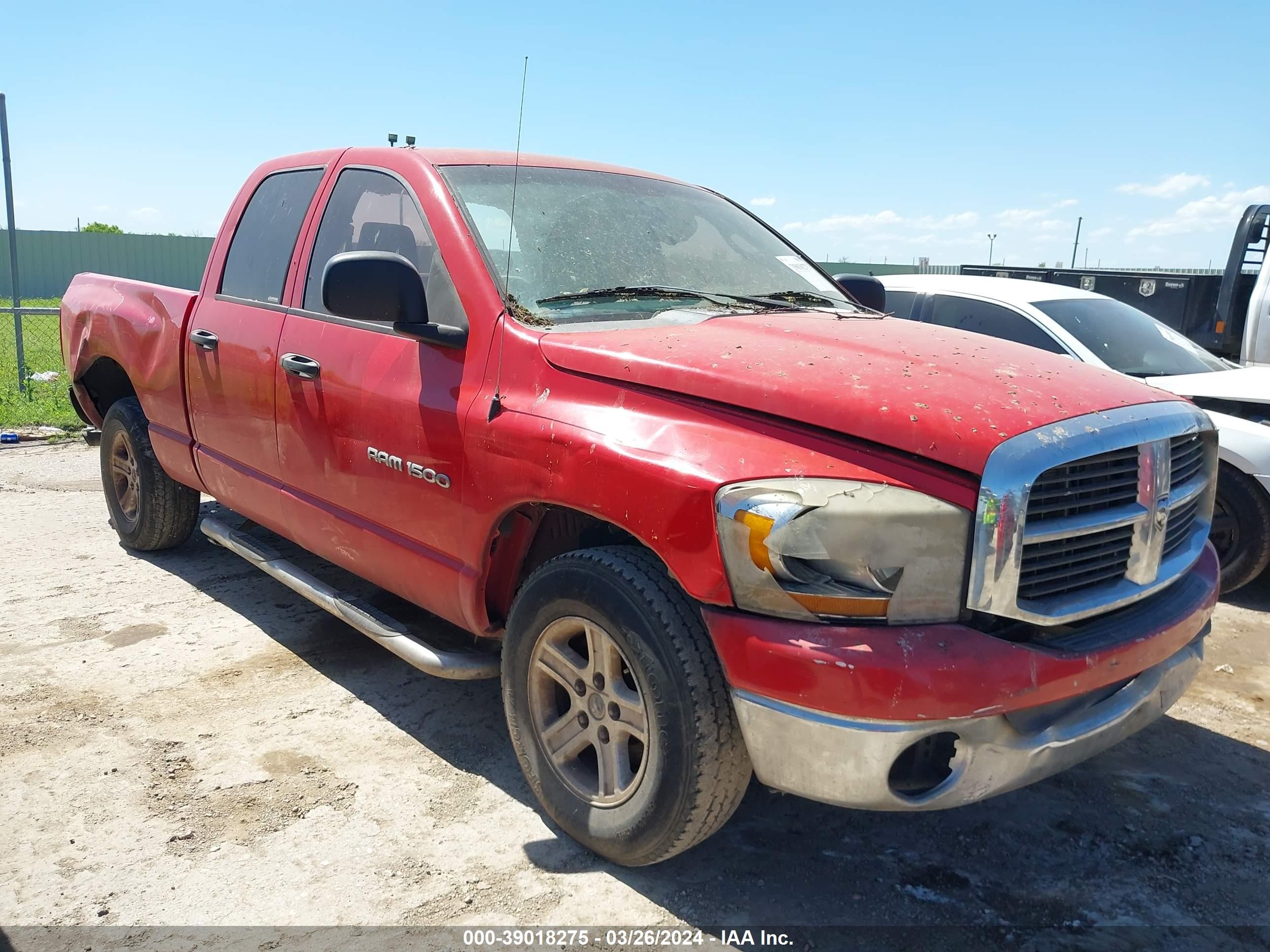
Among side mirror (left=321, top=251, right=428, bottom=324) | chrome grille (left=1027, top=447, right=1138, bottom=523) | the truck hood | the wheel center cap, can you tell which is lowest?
the wheel center cap

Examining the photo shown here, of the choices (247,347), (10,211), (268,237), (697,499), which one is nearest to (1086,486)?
(697,499)

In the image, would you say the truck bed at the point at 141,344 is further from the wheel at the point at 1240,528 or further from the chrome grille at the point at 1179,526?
the wheel at the point at 1240,528

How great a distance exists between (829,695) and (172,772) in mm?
2259

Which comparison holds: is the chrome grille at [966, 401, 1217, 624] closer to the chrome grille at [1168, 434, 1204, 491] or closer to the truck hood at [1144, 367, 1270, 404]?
the chrome grille at [1168, 434, 1204, 491]

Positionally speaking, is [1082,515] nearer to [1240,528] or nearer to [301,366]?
[301,366]

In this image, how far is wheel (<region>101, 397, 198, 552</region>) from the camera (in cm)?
526

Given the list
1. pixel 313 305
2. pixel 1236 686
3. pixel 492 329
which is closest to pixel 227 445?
pixel 313 305

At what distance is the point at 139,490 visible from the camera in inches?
212

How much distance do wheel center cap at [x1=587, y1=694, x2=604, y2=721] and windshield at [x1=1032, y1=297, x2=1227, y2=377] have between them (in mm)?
4160

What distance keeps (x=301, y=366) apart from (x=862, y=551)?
2.31 m

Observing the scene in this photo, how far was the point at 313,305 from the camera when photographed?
382 cm

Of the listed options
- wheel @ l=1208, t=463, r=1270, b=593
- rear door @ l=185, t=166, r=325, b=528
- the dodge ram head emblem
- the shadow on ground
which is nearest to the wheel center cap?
the shadow on ground

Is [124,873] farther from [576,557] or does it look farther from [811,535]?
[811,535]

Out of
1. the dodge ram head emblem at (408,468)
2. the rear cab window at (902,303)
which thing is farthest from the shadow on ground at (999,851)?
the rear cab window at (902,303)
